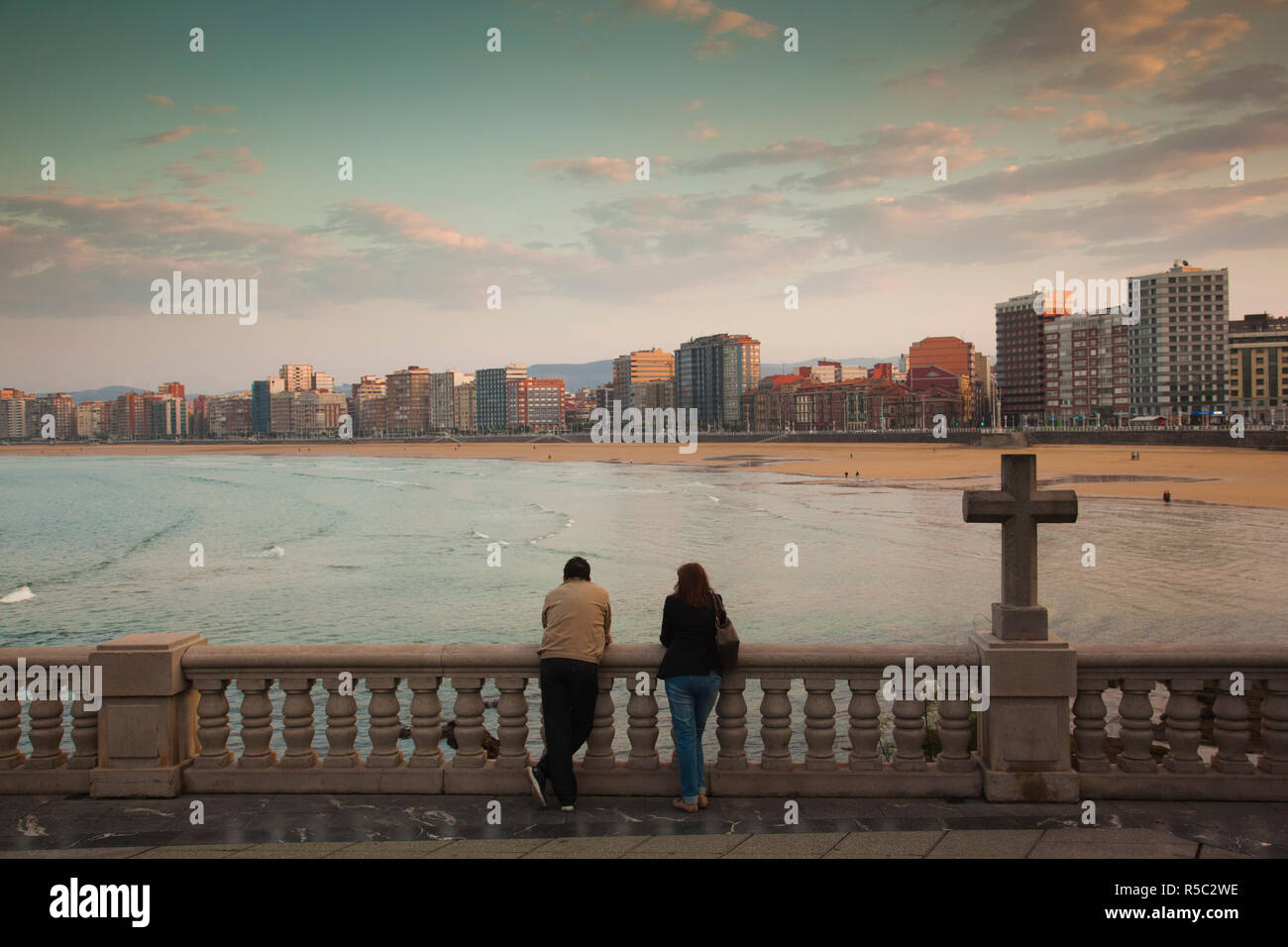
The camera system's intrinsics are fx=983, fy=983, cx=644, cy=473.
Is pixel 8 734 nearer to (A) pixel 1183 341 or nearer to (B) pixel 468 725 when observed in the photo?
(B) pixel 468 725

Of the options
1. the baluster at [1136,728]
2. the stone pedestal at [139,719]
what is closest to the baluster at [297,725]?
the stone pedestal at [139,719]

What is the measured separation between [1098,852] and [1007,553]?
6.26 feet

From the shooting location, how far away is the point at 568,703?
6672 mm

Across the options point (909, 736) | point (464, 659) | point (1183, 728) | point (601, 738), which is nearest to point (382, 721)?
point (464, 659)

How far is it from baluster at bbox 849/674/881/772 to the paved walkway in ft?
0.89

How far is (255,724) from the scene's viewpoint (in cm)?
689

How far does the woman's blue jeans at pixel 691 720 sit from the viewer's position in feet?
21.0

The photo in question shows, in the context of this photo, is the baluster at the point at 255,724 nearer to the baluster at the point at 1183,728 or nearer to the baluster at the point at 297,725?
the baluster at the point at 297,725

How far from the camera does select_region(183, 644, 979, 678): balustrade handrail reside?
262 inches

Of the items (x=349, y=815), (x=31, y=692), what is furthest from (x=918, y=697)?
(x=31, y=692)

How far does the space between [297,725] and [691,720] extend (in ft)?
9.13
